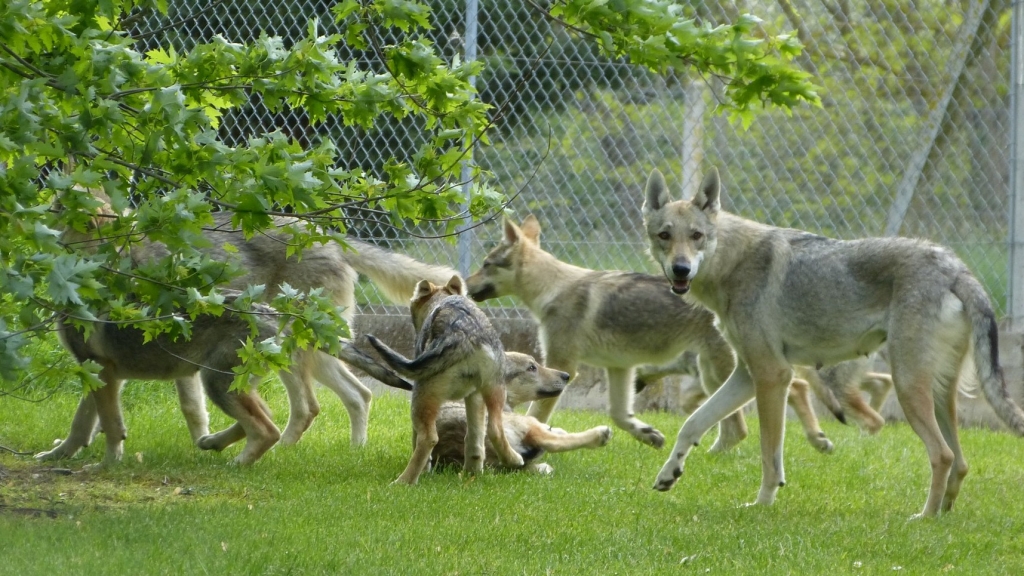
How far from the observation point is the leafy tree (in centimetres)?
376

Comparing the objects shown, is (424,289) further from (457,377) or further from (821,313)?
(821,313)

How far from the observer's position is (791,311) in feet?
21.3

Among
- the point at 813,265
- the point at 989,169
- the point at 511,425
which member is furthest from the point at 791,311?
the point at 989,169

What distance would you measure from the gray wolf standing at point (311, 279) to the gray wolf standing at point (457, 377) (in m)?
1.28

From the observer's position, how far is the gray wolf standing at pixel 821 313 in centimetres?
589

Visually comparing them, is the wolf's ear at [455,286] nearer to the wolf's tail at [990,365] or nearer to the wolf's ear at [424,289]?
the wolf's ear at [424,289]

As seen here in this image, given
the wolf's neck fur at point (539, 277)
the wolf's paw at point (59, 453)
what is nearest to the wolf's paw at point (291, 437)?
the wolf's paw at point (59, 453)

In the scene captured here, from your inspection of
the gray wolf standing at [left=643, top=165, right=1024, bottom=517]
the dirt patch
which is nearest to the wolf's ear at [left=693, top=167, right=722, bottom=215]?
the gray wolf standing at [left=643, top=165, right=1024, bottom=517]

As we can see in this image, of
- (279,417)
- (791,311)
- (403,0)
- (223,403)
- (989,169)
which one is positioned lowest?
(989,169)

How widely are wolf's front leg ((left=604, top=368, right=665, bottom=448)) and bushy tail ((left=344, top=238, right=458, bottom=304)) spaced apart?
1.48m

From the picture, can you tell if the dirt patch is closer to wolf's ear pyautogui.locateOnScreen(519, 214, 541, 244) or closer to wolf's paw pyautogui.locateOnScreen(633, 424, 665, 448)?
wolf's paw pyautogui.locateOnScreen(633, 424, 665, 448)

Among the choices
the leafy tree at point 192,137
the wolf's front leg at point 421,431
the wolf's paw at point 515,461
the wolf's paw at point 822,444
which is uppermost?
the leafy tree at point 192,137

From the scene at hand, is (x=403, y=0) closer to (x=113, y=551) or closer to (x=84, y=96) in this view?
(x=84, y=96)

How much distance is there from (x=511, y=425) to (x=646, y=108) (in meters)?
4.42
